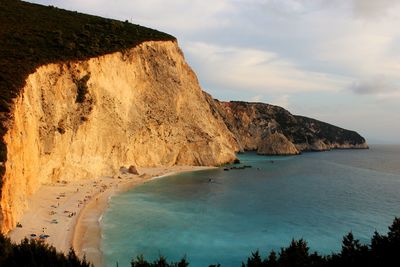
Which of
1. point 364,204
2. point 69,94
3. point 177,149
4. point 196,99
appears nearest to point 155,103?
point 177,149

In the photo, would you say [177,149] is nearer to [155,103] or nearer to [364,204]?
[155,103]

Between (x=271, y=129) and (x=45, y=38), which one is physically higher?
(x=45, y=38)

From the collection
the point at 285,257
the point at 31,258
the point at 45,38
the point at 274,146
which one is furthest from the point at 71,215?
the point at 274,146

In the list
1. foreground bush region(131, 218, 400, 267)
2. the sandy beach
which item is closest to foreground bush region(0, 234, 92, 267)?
foreground bush region(131, 218, 400, 267)

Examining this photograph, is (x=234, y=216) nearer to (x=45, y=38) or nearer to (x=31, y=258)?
(x=31, y=258)

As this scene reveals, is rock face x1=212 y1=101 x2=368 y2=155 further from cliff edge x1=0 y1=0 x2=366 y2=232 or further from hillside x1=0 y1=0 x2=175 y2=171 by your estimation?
hillside x1=0 y1=0 x2=175 y2=171

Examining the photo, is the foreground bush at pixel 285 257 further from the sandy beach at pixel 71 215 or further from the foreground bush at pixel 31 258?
the sandy beach at pixel 71 215
